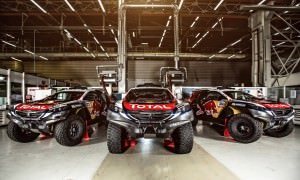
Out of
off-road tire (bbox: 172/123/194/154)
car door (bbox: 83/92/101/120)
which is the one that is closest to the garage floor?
off-road tire (bbox: 172/123/194/154)

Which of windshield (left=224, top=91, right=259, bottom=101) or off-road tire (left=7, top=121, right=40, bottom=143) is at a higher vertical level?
windshield (left=224, top=91, right=259, bottom=101)

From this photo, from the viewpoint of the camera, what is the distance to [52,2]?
10891 millimetres

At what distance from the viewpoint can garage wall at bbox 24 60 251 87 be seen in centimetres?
2022

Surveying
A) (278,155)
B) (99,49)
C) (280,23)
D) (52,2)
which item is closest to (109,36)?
(99,49)

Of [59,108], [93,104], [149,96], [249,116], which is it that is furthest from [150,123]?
[249,116]

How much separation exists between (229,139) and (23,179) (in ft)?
16.0

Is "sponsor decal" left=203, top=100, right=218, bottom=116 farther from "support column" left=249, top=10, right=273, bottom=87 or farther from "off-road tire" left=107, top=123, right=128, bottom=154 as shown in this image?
"support column" left=249, top=10, right=273, bottom=87

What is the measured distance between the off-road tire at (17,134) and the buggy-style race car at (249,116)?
5031 mm

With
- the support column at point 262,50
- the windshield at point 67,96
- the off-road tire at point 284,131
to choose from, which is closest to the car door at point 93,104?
the windshield at point 67,96

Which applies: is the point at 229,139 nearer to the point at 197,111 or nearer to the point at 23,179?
the point at 197,111

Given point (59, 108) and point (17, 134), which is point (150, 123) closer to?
point (59, 108)

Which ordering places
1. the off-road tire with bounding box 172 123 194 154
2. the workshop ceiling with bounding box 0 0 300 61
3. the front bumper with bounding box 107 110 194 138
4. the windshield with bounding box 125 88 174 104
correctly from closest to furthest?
the front bumper with bounding box 107 110 194 138
the off-road tire with bounding box 172 123 194 154
the windshield with bounding box 125 88 174 104
the workshop ceiling with bounding box 0 0 300 61

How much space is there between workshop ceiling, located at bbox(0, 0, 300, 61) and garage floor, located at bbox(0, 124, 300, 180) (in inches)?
294

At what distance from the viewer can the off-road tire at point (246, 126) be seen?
5.36 meters
